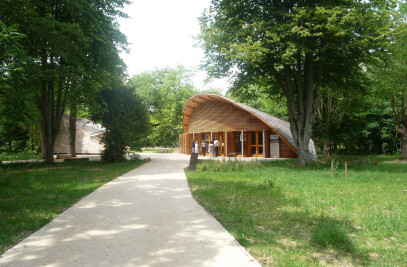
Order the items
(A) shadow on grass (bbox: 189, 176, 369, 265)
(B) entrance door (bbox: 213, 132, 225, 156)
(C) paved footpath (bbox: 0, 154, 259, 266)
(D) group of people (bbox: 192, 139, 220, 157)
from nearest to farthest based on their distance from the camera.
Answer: (C) paved footpath (bbox: 0, 154, 259, 266) → (A) shadow on grass (bbox: 189, 176, 369, 265) → (D) group of people (bbox: 192, 139, 220, 157) → (B) entrance door (bbox: 213, 132, 225, 156)

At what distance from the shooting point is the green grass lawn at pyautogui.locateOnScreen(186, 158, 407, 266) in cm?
371

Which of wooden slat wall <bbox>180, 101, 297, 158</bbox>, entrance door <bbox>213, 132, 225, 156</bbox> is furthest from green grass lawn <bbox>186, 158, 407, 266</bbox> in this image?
entrance door <bbox>213, 132, 225, 156</bbox>

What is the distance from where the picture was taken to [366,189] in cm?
819

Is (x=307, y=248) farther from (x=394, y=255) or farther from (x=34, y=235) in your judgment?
(x=34, y=235)

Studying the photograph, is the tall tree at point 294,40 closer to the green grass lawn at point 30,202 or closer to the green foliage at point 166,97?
the green grass lawn at point 30,202

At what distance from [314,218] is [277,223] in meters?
0.82

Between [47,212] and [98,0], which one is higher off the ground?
[98,0]

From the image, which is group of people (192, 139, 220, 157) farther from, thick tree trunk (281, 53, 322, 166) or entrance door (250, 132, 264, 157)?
thick tree trunk (281, 53, 322, 166)

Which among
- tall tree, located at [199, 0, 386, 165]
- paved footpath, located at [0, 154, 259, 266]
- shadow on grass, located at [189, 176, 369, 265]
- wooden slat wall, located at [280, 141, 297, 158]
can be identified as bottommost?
shadow on grass, located at [189, 176, 369, 265]

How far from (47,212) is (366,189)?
860 centimetres

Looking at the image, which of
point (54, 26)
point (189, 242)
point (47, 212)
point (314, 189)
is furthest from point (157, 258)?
point (54, 26)

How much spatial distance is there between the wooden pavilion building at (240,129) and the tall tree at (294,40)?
5.88m

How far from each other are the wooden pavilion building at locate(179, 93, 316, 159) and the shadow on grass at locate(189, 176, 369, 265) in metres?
14.1

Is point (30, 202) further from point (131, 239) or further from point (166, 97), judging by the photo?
point (166, 97)
